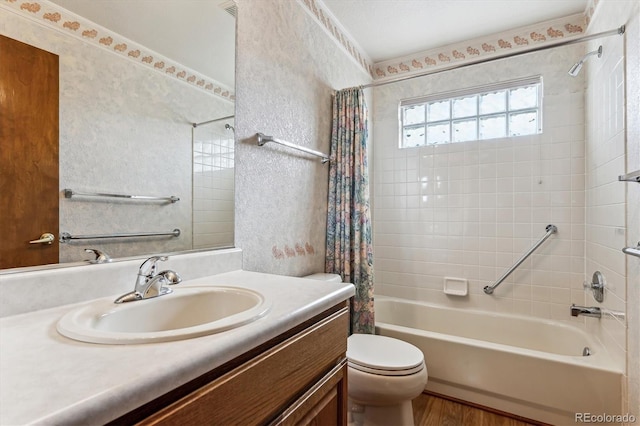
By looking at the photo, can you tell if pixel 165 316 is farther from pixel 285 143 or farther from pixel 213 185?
pixel 285 143

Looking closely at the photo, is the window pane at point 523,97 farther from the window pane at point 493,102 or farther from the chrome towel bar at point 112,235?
the chrome towel bar at point 112,235

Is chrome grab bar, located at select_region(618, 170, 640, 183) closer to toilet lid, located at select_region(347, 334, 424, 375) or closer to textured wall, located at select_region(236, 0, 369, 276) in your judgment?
toilet lid, located at select_region(347, 334, 424, 375)

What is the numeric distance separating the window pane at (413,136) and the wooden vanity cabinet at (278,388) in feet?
6.76

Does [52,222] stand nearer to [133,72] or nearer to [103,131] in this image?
[103,131]

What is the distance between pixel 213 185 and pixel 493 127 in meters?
2.23

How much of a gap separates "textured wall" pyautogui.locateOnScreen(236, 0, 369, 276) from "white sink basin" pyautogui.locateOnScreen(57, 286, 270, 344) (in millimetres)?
445

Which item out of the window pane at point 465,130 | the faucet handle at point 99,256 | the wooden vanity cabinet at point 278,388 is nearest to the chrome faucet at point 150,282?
the faucet handle at point 99,256

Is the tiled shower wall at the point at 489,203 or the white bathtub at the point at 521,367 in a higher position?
the tiled shower wall at the point at 489,203

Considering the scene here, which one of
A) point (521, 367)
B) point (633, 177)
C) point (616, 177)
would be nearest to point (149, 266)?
point (633, 177)

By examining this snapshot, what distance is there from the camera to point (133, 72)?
3.21ft

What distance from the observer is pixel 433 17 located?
2133mm

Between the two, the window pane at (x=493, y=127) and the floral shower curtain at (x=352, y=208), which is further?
the window pane at (x=493, y=127)

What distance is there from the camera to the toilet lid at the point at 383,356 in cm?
144

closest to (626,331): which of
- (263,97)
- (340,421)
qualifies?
(340,421)
